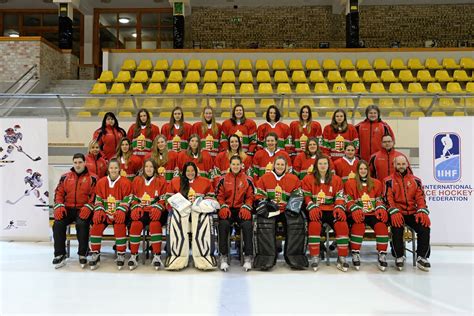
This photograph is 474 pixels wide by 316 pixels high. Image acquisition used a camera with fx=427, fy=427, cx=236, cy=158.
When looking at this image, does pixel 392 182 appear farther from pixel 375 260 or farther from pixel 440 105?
pixel 440 105

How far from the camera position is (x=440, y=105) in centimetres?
778

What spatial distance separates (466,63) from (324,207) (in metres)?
8.95

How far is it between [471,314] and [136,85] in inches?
355

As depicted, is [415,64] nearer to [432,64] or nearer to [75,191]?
[432,64]

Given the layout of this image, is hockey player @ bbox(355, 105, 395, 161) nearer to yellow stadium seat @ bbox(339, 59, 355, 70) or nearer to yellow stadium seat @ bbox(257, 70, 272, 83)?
yellow stadium seat @ bbox(257, 70, 272, 83)

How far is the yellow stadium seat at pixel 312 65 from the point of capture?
11484mm

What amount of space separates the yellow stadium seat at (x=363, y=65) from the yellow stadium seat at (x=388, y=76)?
471 millimetres

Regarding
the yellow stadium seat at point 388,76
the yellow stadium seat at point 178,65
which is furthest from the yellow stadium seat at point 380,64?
the yellow stadium seat at point 178,65

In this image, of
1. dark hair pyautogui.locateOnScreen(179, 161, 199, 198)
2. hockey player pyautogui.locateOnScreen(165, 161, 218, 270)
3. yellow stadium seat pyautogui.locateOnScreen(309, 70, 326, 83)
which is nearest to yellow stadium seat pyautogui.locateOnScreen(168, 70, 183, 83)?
yellow stadium seat pyautogui.locateOnScreen(309, 70, 326, 83)

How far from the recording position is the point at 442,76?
10992 mm

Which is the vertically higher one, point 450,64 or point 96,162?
point 450,64

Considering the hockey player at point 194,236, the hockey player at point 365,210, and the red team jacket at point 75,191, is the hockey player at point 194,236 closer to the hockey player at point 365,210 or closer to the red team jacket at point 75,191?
the red team jacket at point 75,191

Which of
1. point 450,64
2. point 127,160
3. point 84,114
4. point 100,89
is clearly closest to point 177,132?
point 127,160

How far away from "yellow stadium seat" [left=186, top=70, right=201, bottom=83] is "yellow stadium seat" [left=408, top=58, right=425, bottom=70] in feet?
18.7
